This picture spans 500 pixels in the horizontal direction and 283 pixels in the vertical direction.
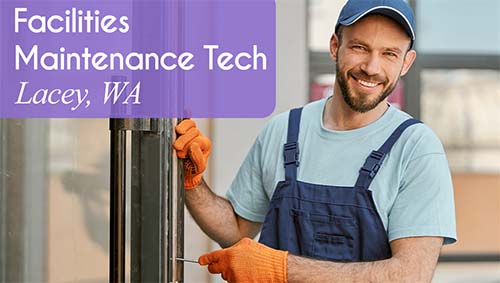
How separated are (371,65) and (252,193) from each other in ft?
1.16

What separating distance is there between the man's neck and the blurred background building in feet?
1.14

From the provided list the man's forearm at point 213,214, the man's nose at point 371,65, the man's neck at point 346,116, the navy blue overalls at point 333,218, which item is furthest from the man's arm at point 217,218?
the man's nose at point 371,65

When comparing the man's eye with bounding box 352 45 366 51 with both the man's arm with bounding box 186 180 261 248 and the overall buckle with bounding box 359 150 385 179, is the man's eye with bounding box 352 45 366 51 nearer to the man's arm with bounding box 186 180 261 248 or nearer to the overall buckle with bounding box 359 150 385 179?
the overall buckle with bounding box 359 150 385 179

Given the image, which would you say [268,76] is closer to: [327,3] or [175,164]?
[327,3]

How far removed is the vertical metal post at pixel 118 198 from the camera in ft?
3.88

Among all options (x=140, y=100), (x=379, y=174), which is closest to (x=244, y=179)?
(x=379, y=174)

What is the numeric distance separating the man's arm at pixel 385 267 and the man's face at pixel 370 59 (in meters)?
0.25

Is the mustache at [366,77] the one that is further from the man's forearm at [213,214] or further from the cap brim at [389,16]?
the man's forearm at [213,214]

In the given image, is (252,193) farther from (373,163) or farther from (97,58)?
(97,58)

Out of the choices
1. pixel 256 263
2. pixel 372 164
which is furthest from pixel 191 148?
pixel 372 164

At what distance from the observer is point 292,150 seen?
64.0 inches

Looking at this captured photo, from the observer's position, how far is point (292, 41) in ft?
10.6

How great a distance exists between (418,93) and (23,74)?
9.19ft

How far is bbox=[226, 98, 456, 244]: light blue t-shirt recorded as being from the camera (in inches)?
59.6
